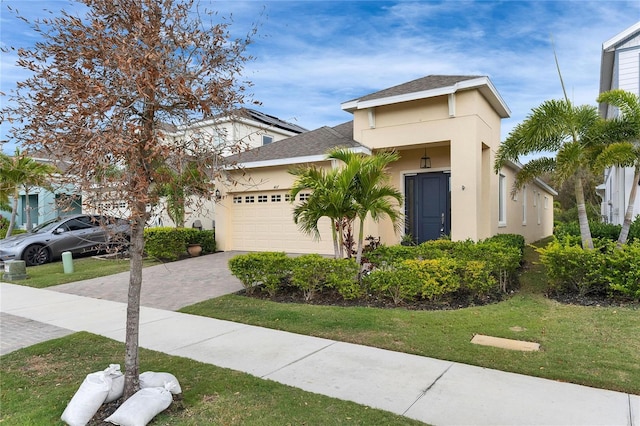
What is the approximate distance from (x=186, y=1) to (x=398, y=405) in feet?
12.5

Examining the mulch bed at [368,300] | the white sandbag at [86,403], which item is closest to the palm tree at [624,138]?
the mulch bed at [368,300]

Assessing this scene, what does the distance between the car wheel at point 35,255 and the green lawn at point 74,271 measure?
0.28 m

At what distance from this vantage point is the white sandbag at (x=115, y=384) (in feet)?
11.0

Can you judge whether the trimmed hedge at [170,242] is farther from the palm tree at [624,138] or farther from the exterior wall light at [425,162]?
the palm tree at [624,138]

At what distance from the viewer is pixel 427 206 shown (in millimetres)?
12227

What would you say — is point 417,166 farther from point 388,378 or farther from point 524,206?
point 388,378

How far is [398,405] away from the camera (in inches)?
137

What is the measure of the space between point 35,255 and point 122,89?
13.4m

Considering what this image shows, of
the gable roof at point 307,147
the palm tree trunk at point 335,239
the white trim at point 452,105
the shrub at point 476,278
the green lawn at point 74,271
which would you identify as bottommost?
the green lawn at point 74,271

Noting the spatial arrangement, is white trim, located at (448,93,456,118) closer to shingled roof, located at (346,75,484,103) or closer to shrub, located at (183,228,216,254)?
shingled roof, located at (346,75,484,103)

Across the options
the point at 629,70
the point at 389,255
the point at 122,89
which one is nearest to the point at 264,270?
the point at 389,255

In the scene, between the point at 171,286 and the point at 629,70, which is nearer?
the point at 171,286

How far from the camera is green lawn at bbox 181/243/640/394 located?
422 centimetres

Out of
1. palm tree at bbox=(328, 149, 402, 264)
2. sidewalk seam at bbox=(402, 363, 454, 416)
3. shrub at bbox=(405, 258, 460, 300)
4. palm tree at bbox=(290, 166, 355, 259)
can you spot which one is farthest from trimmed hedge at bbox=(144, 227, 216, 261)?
sidewalk seam at bbox=(402, 363, 454, 416)
